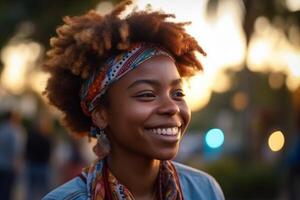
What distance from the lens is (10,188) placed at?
12992 millimetres

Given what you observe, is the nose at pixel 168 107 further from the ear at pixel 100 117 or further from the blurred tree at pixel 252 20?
the blurred tree at pixel 252 20

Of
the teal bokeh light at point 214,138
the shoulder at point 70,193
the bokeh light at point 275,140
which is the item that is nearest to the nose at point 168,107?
the shoulder at point 70,193

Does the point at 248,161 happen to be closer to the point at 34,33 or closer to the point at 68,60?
the point at 34,33

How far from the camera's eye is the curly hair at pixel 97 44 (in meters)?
3.69

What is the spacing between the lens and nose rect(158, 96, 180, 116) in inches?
139

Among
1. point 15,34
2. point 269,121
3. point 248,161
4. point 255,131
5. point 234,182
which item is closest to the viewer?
point 234,182

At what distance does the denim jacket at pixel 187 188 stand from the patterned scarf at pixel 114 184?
40 mm

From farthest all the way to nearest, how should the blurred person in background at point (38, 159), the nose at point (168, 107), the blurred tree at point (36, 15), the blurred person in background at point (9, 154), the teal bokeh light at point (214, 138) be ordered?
the blurred tree at point (36, 15), the teal bokeh light at point (214, 138), the blurred person in background at point (38, 159), the blurred person in background at point (9, 154), the nose at point (168, 107)

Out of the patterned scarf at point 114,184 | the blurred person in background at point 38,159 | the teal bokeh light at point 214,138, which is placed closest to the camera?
the patterned scarf at point 114,184

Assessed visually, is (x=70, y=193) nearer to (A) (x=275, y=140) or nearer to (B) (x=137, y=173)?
(B) (x=137, y=173)

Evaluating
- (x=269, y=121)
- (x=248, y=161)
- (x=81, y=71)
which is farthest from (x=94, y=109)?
(x=269, y=121)

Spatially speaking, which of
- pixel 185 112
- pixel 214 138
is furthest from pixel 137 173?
pixel 214 138

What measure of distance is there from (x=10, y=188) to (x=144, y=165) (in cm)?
959

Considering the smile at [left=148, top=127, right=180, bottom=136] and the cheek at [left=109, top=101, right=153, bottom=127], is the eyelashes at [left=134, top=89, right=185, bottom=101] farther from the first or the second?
the smile at [left=148, top=127, right=180, bottom=136]
